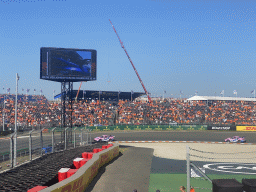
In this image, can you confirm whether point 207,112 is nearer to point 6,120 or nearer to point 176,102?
point 176,102

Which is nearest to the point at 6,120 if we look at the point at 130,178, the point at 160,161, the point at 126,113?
the point at 126,113

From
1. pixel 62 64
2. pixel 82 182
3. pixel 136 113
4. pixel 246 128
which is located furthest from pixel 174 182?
pixel 136 113

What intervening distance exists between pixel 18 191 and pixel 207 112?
59.5m

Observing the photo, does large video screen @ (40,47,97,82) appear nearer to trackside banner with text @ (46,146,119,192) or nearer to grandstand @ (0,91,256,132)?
trackside banner with text @ (46,146,119,192)

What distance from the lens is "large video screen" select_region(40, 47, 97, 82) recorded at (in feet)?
92.0

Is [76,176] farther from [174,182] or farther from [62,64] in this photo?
[62,64]

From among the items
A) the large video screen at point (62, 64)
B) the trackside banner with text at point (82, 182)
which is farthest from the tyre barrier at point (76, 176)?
the large video screen at point (62, 64)

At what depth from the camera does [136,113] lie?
6219cm

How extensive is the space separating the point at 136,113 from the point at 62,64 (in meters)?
35.9

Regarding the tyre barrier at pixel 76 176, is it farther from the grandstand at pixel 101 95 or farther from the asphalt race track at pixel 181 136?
the grandstand at pixel 101 95

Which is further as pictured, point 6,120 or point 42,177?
point 6,120

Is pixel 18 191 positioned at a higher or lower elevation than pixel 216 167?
higher

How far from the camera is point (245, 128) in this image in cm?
5128

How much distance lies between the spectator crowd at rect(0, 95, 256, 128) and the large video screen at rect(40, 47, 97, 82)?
26178 mm
